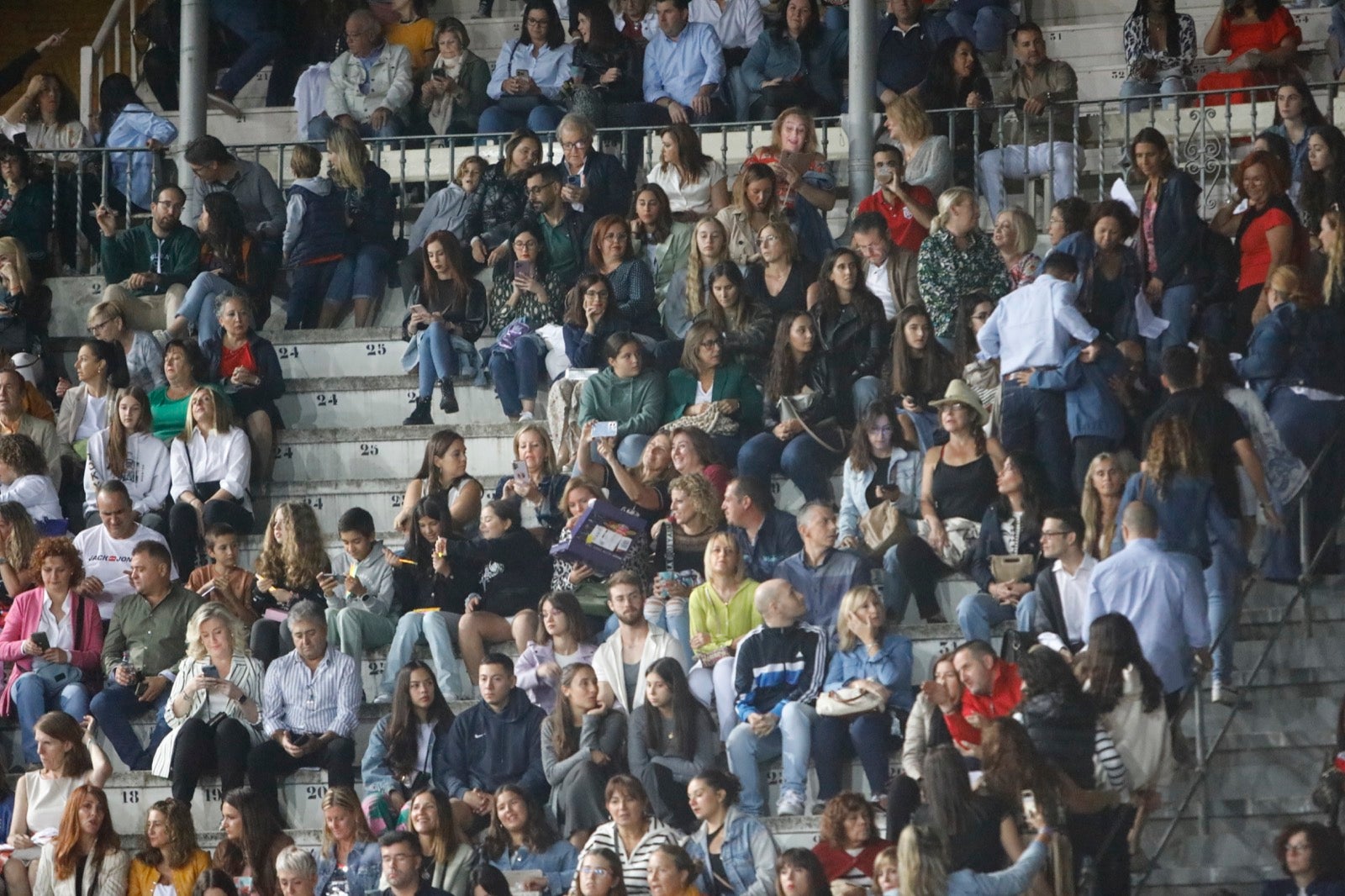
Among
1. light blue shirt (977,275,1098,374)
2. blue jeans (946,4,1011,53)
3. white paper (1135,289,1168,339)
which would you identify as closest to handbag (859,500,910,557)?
light blue shirt (977,275,1098,374)

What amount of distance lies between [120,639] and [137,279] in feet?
8.80

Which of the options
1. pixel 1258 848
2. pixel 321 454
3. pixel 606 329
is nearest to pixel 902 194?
pixel 606 329

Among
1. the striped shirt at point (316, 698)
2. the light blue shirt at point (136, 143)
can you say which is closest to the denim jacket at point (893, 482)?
the striped shirt at point (316, 698)

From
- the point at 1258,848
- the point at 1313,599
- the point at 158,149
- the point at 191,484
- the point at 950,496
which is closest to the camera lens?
the point at 1258,848

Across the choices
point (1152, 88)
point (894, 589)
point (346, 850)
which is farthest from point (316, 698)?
point (1152, 88)

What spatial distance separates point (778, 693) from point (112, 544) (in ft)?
11.6

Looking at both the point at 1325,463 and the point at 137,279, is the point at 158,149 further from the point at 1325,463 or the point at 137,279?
the point at 1325,463

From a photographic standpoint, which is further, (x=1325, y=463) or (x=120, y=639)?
(x=120, y=639)

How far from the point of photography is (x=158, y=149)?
15180 millimetres

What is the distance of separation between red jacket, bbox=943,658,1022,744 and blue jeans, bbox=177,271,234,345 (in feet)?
16.6

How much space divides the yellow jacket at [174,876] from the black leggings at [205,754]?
35 cm

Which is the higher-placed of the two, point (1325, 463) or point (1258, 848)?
point (1325, 463)

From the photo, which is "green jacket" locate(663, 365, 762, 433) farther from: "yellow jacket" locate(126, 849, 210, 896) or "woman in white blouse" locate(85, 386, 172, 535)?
"yellow jacket" locate(126, 849, 210, 896)

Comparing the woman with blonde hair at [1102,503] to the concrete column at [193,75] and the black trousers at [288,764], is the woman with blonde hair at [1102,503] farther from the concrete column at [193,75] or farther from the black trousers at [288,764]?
the concrete column at [193,75]
